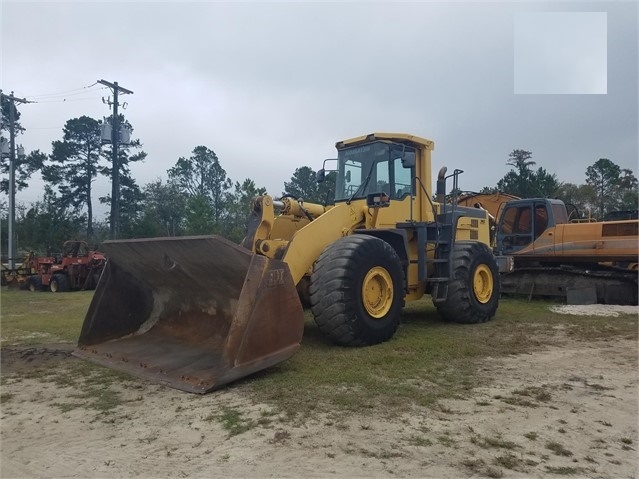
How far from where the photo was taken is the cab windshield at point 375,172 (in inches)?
314

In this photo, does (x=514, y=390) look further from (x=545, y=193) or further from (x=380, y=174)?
(x=545, y=193)

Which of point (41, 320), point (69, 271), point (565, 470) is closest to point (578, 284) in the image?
point (565, 470)

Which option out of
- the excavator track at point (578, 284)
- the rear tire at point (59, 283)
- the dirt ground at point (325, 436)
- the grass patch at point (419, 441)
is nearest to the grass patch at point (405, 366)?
the dirt ground at point (325, 436)

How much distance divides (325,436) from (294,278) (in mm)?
2882

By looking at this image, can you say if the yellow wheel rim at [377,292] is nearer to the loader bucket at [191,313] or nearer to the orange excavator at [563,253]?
the loader bucket at [191,313]

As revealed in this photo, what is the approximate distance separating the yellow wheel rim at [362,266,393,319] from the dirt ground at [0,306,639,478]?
1.80 m

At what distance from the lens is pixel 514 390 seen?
4.77 metres

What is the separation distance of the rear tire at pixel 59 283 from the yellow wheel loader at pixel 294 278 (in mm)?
14067

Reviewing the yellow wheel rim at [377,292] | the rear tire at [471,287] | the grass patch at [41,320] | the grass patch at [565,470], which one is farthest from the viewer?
the rear tire at [471,287]

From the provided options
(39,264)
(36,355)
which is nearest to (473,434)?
(36,355)

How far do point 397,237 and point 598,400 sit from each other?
12.0 feet

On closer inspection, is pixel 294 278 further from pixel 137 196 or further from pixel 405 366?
pixel 137 196

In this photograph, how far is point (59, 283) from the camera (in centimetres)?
1873

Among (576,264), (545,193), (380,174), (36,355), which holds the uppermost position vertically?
(545,193)
